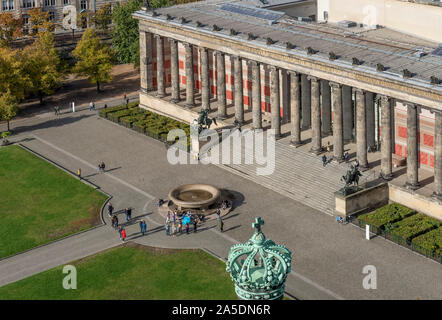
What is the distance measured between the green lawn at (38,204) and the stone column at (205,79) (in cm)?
2741

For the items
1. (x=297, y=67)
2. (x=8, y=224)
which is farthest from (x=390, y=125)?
(x=8, y=224)

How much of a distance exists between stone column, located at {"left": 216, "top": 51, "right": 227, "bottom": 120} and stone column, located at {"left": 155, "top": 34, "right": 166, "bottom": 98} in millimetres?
15290

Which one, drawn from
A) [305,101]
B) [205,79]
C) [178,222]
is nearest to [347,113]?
[305,101]

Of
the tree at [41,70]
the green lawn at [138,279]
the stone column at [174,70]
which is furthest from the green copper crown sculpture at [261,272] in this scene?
the tree at [41,70]

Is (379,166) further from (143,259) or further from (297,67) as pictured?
(143,259)

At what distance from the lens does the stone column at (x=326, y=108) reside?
116 metres

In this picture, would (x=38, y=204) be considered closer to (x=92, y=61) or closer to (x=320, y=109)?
(x=320, y=109)

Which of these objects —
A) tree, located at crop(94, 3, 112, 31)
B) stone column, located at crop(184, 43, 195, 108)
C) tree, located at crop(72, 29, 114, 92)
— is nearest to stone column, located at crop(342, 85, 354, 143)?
stone column, located at crop(184, 43, 195, 108)

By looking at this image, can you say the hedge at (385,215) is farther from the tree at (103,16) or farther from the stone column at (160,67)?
the tree at (103,16)

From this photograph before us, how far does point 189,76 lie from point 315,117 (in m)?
29.9

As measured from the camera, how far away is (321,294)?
7981 centimetres

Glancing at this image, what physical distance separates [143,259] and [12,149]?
47322mm

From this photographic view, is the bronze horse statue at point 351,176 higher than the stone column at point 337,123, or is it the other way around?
the stone column at point 337,123

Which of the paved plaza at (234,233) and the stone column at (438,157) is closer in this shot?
the paved plaza at (234,233)
